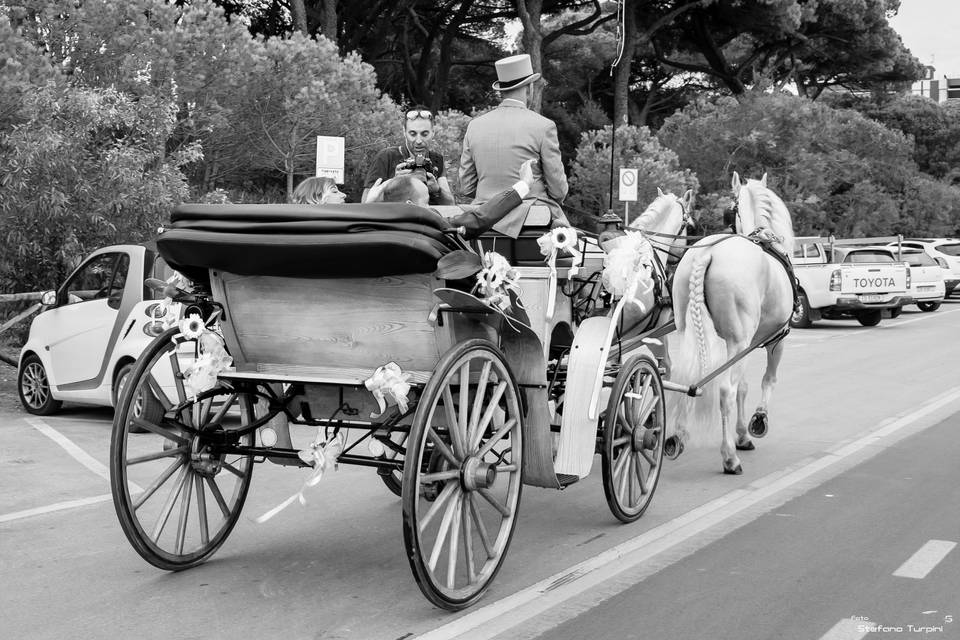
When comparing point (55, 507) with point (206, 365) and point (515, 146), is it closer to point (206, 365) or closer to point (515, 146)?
point (206, 365)

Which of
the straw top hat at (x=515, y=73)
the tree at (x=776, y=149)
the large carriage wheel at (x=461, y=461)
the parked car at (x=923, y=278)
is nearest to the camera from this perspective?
the large carriage wheel at (x=461, y=461)

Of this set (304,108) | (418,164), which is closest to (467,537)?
(418,164)

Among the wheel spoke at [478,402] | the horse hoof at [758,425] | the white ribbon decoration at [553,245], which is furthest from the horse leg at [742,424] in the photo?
the wheel spoke at [478,402]

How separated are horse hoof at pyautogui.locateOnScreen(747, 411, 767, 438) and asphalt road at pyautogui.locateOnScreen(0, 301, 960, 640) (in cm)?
21

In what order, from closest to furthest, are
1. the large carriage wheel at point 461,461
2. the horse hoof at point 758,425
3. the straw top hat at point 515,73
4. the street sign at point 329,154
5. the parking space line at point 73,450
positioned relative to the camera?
the large carriage wheel at point 461,461, the straw top hat at point 515,73, the parking space line at point 73,450, the horse hoof at point 758,425, the street sign at point 329,154

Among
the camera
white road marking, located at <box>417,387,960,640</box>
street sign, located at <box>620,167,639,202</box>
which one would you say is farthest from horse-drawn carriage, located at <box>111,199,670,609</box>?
street sign, located at <box>620,167,639,202</box>

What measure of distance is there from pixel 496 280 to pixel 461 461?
82 cm

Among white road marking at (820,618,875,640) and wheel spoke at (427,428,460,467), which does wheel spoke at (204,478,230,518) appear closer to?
wheel spoke at (427,428,460,467)

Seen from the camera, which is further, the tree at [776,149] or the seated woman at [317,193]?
the tree at [776,149]

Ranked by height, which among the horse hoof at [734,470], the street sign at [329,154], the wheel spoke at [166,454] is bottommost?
the horse hoof at [734,470]

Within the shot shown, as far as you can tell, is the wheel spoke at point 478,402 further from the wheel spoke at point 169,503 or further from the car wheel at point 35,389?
the car wheel at point 35,389

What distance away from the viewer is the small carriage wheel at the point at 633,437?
6.05m

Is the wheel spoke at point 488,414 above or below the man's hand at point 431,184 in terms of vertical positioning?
below

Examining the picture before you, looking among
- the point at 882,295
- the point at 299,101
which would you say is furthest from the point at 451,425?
the point at 882,295
